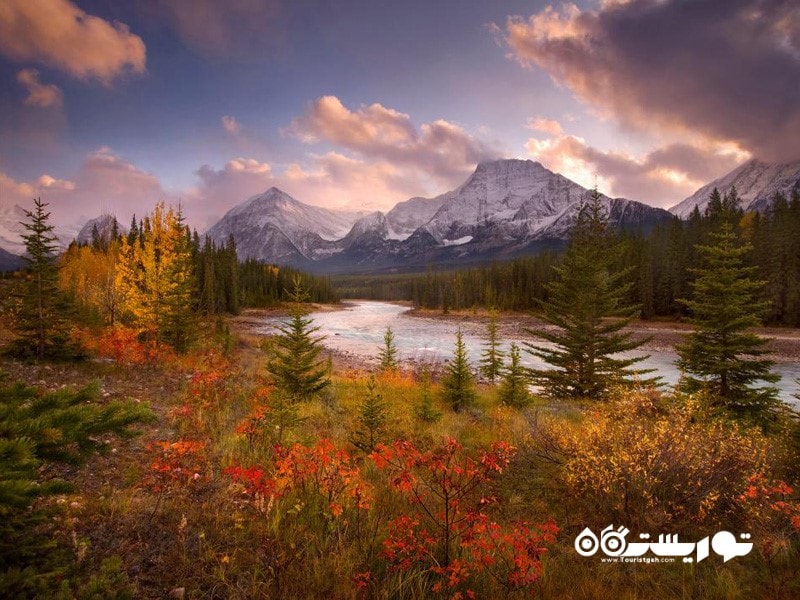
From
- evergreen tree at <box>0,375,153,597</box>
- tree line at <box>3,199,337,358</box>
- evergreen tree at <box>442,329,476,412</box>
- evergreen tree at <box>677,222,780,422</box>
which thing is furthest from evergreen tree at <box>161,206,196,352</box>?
evergreen tree at <box>677,222,780,422</box>

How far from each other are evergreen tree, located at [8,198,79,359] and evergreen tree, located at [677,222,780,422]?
21720 mm

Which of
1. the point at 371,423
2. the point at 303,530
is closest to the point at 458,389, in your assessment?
the point at 371,423

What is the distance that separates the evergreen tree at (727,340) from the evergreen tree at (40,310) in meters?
21.7

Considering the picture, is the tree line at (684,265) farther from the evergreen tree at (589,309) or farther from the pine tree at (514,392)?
the pine tree at (514,392)

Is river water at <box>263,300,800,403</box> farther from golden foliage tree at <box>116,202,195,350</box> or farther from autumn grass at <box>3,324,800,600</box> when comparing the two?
autumn grass at <box>3,324,800,600</box>

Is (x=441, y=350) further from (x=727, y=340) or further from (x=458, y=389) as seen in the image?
(x=727, y=340)

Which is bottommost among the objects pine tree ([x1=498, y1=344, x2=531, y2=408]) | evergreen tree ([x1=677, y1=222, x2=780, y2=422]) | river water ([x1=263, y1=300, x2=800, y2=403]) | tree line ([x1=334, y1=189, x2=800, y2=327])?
river water ([x1=263, y1=300, x2=800, y2=403])

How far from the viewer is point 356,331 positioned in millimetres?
58781

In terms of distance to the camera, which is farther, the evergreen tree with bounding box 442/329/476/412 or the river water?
the river water

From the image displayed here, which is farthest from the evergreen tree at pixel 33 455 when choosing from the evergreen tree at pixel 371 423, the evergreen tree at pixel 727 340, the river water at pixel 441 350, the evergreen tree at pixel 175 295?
the river water at pixel 441 350

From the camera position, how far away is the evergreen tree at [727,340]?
39.5 feet

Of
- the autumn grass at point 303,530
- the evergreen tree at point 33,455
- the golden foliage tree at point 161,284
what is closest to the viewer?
the evergreen tree at point 33,455

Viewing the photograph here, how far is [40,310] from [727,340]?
2334 cm

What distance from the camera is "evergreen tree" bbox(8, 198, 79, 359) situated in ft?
41.9
